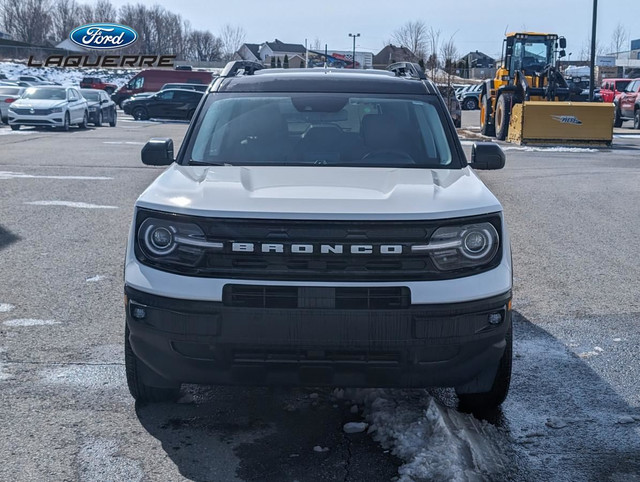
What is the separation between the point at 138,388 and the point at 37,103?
2577cm

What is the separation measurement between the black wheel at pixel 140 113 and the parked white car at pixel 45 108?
33.5 ft

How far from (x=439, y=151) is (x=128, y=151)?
17094 millimetres

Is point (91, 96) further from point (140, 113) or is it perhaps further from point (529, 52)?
point (529, 52)

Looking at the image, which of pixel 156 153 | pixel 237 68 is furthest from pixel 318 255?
pixel 237 68

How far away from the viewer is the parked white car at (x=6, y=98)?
31.2m

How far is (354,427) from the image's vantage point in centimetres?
435

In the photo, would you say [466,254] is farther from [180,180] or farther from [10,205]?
[10,205]

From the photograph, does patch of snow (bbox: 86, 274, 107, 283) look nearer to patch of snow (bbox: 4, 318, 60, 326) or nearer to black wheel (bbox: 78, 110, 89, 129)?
patch of snow (bbox: 4, 318, 60, 326)

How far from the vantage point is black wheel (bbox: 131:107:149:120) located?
133ft

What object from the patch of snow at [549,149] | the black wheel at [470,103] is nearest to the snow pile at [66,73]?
the black wheel at [470,103]

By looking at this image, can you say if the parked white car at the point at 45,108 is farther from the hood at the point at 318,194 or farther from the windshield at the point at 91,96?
the hood at the point at 318,194

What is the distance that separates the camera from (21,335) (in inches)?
236

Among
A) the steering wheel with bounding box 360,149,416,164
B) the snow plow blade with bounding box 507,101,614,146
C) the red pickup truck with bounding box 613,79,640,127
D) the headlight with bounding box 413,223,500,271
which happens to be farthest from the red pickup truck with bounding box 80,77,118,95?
the headlight with bounding box 413,223,500,271

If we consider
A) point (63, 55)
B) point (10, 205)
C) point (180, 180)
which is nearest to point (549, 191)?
point (10, 205)
